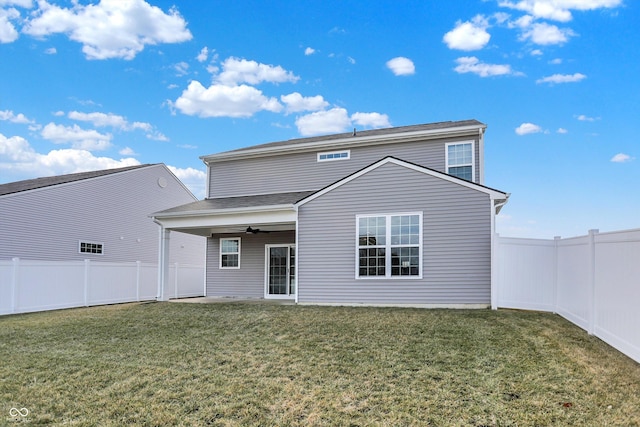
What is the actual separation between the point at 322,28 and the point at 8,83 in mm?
12671

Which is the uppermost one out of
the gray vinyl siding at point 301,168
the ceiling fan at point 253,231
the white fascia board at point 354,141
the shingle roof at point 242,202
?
the white fascia board at point 354,141

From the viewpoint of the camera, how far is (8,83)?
1666 cm

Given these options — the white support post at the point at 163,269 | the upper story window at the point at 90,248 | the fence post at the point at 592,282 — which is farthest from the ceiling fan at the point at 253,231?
the fence post at the point at 592,282

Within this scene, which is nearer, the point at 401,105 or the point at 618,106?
the point at 618,106

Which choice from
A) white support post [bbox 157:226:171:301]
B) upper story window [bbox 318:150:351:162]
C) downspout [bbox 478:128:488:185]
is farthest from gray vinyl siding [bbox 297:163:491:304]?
white support post [bbox 157:226:171:301]

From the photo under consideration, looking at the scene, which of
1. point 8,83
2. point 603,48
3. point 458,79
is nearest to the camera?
point 603,48

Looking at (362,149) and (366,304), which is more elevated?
(362,149)

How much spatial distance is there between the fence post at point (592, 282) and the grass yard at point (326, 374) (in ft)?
0.87

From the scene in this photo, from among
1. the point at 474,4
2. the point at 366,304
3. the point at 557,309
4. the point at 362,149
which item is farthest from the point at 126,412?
the point at 474,4

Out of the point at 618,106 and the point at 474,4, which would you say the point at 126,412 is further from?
the point at 618,106

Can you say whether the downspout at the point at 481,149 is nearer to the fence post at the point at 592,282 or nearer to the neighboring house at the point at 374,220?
the neighboring house at the point at 374,220

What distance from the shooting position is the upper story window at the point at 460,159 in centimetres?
1373

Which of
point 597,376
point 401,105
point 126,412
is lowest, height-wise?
point 126,412

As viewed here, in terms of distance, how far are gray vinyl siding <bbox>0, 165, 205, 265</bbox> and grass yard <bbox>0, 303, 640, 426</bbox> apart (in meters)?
8.37
